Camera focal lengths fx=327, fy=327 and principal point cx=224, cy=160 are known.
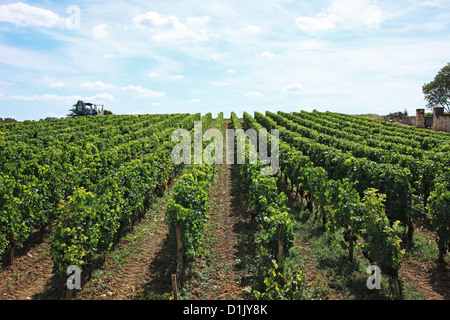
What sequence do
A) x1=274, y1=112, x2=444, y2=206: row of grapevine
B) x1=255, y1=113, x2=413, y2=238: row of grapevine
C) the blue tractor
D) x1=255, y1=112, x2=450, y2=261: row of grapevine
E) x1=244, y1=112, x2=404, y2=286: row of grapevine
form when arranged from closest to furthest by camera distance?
1. x1=244, y1=112, x2=404, y2=286: row of grapevine
2. x1=255, y1=112, x2=450, y2=261: row of grapevine
3. x1=255, y1=113, x2=413, y2=238: row of grapevine
4. x1=274, y1=112, x2=444, y2=206: row of grapevine
5. the blue tractor

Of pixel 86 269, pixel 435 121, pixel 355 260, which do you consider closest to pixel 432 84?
pixel 435 121

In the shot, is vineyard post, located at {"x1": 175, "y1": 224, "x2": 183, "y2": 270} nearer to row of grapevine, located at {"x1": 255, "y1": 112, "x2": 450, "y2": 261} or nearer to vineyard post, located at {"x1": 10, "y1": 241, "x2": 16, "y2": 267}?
vineyard post, located at {"x1": 10, "y1": 241, "x2": 16, "y2": 267}

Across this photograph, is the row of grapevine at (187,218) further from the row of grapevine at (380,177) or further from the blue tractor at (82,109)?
the blue tractor at (82,109)

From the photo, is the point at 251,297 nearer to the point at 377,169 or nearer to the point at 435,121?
the point at 377,169

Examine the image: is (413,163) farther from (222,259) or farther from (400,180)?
(222,259)

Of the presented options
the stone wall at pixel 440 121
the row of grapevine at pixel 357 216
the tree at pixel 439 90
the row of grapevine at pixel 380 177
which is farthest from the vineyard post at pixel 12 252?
the tree at pixel 439 90

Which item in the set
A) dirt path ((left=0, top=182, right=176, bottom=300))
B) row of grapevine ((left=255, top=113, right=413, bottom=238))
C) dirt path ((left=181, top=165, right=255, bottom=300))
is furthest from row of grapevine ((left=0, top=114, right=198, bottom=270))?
row of grapevine ((left=255, top=113, right=413, bottom=238))

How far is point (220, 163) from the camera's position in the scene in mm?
25500

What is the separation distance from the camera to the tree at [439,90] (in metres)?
62.9

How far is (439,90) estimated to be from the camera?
212ft

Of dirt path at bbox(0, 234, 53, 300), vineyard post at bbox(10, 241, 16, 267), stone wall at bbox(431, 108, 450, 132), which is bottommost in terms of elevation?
dirt path at bbox(0, 234, 53, 300)

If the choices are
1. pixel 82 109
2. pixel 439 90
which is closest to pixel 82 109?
pixel 82 109

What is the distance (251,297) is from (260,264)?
4.95ft

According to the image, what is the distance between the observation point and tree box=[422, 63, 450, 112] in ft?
206
